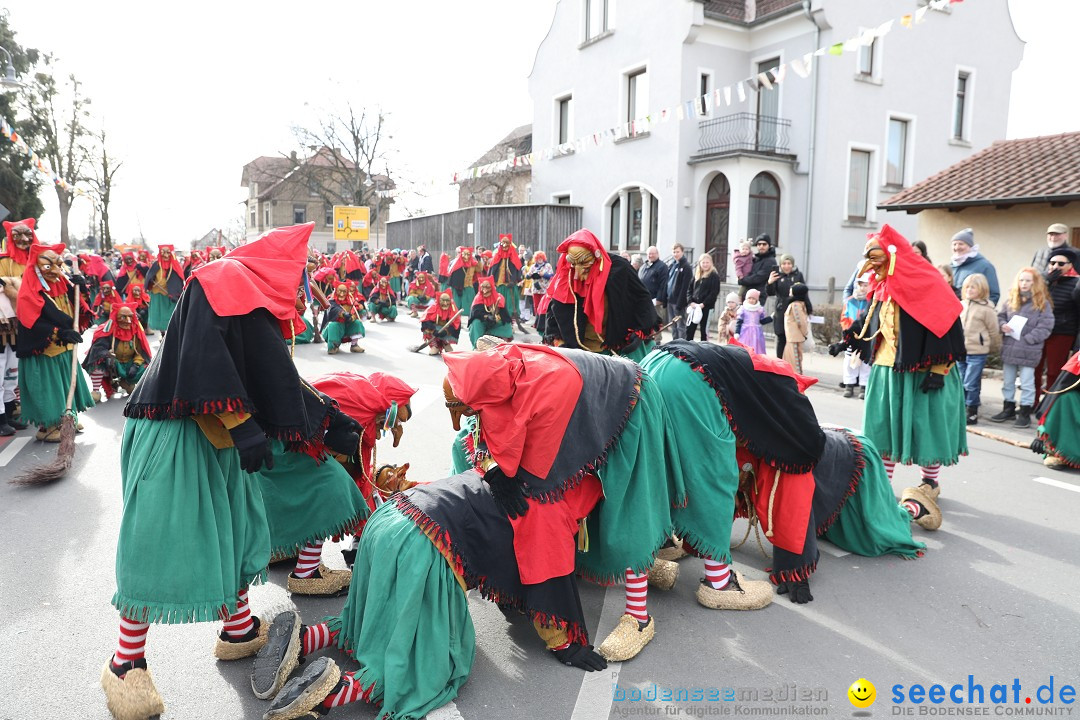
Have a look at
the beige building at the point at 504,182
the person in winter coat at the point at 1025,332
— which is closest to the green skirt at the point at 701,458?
the person in winter coat at the point at 1025,332

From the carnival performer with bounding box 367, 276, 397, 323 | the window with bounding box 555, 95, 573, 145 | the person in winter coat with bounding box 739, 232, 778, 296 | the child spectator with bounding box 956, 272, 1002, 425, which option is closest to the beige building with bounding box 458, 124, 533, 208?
the window with bounding box 555, 95, 573, 145

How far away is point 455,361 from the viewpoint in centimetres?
314

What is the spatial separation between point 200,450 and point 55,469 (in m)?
4.02

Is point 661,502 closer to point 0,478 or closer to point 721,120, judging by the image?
point 0,478

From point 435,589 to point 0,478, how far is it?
5.27 metres

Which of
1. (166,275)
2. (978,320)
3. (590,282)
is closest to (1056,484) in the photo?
(978,320)

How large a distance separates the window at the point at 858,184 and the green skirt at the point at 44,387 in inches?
746

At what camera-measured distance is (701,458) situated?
3.69m

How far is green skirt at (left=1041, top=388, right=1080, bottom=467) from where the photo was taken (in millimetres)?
6504

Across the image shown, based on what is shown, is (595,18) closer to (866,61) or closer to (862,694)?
(866,61)

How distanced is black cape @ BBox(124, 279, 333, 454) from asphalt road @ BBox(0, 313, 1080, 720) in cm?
120

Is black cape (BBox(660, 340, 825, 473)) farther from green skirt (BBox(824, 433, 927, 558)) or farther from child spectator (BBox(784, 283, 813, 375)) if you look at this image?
child spectator (BBox(784, 283, 813, 375))

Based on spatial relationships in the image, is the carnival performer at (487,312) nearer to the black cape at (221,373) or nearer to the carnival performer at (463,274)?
the carnival performer at (463,274)

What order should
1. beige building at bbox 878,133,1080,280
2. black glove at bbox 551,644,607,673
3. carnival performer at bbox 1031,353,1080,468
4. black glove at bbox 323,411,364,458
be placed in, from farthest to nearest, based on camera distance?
beige building at bbox 878,133,1080,280
carnival performer at bbox 1031,353,1080,468
black glove at bbox 323,411,364,458
black glove at bbox 551,644,607,673
